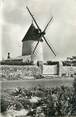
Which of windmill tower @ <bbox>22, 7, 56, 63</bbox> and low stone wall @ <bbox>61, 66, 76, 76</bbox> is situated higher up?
windmill tower @ <bbox>22, 7, 56, 63</bbox>

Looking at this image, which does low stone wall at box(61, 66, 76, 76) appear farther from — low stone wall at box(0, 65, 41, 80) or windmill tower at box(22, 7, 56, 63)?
windmill tower at box(22, 7, 56, 63)

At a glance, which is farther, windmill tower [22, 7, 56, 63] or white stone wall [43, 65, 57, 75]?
windmill tower [22, 7, 56, 63]

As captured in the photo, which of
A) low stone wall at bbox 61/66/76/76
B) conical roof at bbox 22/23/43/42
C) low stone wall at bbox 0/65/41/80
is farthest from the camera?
conical roof at bbox 22/23/43/42

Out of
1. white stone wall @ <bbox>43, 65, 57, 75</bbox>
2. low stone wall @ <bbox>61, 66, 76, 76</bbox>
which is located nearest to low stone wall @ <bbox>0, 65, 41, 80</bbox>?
white stone wall @ <bbox>43, 65, 57, 75</bbox>

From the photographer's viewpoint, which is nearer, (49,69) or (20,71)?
(20,71)

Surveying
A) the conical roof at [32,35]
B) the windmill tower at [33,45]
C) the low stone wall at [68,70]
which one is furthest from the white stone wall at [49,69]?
the conical roof at [32,35]

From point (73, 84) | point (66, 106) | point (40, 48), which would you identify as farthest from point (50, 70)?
point (66, 106)

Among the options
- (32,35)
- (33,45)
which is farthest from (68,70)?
(32,35)

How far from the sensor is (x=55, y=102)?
30.1 ft

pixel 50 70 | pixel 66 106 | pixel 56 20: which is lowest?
pixel 66 106

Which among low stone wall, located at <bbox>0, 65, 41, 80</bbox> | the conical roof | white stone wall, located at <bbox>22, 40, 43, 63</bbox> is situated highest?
the conical roof

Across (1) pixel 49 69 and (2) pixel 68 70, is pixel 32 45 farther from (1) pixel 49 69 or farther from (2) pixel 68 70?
(2) pixel 68 70

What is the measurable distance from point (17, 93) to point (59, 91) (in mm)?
1200

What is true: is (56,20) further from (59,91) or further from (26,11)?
(59,91)
